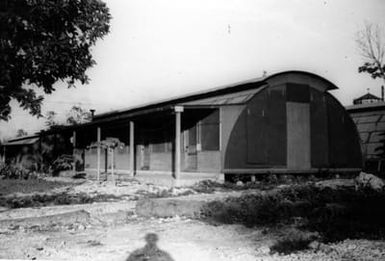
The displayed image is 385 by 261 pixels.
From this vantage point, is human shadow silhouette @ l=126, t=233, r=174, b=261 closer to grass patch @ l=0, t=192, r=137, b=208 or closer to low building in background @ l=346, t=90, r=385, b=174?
grass patch @ l=0, t=192, r=137, b=208

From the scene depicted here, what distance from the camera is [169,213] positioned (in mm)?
9445

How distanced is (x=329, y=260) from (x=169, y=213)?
15.5 ft

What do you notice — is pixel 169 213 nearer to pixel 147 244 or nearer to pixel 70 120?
pixel 147 244

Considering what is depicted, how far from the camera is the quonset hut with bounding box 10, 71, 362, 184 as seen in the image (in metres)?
16.9

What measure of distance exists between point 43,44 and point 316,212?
11.6 meters

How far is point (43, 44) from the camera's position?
15.7 metres

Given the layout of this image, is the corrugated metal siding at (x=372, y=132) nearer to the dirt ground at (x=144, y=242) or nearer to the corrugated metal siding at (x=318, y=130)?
the corrugated metal siding at (x=318, y=130)

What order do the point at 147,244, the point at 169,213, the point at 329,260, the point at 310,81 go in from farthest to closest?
the point at 310,81, the point at 169,213, the point at 147,244, the point at 329,260

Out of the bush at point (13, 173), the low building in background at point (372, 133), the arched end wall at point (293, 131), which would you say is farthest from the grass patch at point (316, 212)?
the bush at point (13, 173)

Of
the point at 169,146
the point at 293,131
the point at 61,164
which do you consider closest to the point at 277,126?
the point at 293,131

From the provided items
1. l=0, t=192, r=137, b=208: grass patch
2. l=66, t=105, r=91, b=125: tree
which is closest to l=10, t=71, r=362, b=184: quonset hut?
l=0, t=192, r=137, b=208: grass patch

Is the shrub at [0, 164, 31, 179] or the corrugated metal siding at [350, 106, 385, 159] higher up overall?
the corrugated metal siding at [350, 106, 385, 159]

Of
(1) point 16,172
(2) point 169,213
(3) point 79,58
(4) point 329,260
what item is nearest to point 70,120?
(1) point 16,172

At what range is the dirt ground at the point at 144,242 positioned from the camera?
5738 mm
